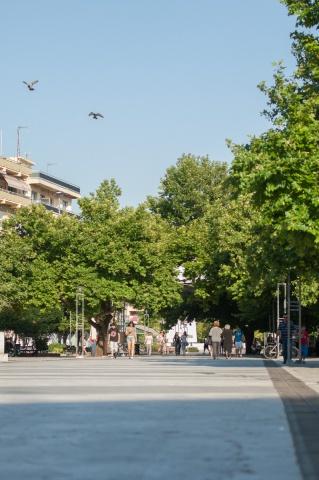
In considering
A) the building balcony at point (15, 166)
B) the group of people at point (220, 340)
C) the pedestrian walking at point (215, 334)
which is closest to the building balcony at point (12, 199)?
the building balcony at point (15, 166)

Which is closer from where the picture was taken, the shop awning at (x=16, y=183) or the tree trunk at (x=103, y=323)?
the tree trunk at (x=103, y=323)

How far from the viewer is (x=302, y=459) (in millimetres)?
9297

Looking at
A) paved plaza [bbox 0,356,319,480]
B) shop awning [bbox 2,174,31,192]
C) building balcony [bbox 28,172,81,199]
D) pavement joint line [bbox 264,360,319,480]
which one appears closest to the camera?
paved plaza [bbox 0,356,319,480]

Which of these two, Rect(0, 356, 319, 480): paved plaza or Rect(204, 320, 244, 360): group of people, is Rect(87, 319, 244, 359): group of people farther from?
Rect(0, 356, 319, 480): paved plaza

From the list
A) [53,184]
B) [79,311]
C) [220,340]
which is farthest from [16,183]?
[220,340]

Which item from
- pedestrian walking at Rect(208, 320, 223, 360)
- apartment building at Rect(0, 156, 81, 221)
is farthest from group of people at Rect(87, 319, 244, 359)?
apartment building at Rect(0, 156, 81, 221)

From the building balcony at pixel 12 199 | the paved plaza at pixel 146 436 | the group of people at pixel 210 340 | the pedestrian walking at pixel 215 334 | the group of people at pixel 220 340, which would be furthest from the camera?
the building balcony at pixel 12 199

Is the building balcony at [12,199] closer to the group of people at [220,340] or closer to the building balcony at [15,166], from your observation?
the building balcony at [15,166]

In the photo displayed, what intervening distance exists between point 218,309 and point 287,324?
4035 centimetres

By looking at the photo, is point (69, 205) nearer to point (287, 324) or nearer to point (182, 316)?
point (182, 316)

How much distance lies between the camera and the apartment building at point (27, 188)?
5133 inches

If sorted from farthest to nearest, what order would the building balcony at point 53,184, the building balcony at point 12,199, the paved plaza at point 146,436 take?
the building balcony at point 53,184, the building balcony at point 12,199, the paved plaza at point 146,436

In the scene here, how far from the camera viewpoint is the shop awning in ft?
437

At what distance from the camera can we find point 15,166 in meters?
139
